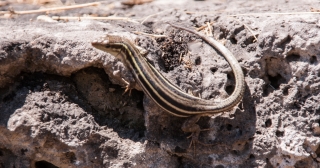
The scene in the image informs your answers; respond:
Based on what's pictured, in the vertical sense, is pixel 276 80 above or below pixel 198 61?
below

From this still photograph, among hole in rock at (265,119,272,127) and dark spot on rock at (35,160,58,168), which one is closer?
hole in rock at (265,119,272,127)

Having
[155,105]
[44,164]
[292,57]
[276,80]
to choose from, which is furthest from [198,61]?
[44,164]

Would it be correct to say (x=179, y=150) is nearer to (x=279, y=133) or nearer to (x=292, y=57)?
(x=279, y=133)

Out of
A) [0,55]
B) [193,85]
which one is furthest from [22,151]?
[193,85]

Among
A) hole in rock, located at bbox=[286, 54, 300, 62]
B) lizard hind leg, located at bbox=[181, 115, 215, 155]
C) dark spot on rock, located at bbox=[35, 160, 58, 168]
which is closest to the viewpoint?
lizard hind leg, located at bbox=[181, 115, 215, 155]

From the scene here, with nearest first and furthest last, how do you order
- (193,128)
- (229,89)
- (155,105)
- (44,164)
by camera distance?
1. (193,128)
2. (155,105)
3. (229,89)
4. (44,164)

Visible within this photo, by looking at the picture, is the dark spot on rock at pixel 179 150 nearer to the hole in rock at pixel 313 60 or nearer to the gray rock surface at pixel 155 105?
the gray rock surface at pixel 155 105

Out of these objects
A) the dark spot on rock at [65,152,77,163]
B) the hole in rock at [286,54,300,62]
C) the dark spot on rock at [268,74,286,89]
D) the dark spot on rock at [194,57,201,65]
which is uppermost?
the hole in rock at [286,54,300,62]

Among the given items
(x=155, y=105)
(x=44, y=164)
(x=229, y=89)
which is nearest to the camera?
(x=155, y=105)

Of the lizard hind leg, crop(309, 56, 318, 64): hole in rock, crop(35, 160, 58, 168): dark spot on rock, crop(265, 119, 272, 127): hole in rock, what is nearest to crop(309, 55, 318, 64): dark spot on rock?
crop(309, 56, 318, 64): hole in rock

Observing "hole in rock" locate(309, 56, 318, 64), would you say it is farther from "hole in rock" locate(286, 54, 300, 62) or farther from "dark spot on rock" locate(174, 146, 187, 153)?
"dark spot on rock" locate(174, 146, 187, 153)
